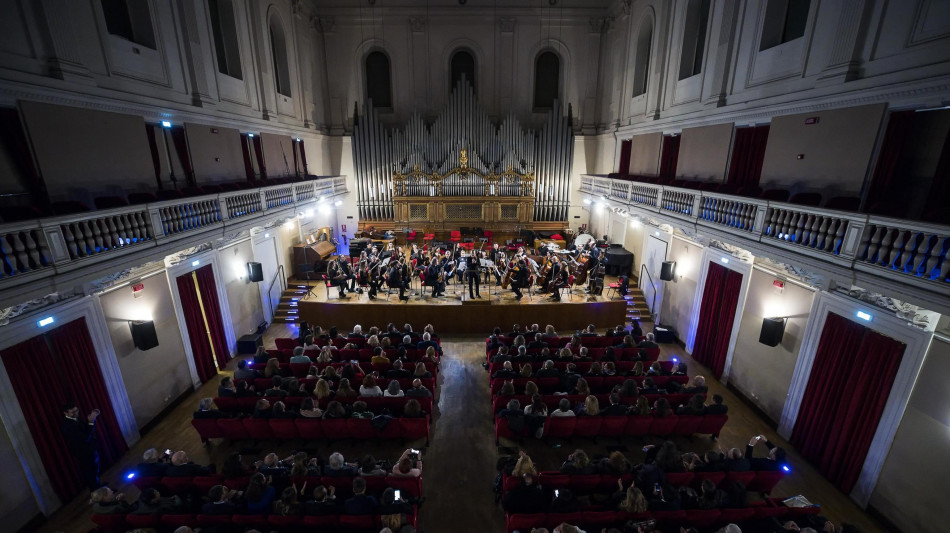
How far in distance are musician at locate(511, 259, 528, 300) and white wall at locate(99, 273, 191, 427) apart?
927cm

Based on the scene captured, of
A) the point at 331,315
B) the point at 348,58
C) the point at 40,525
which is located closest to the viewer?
the point at 40,525

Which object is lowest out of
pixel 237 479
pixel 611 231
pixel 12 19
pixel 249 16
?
pixel 237 479

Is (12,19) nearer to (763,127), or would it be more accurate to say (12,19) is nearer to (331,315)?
(331,315)

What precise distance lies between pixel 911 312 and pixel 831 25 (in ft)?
18.1

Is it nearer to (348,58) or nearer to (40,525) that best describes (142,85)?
(40,525)

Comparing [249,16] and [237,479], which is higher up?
[249,16]

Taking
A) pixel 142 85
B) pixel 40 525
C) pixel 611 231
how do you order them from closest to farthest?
pixel 40 525, pixel 142 85, pixel 611 231

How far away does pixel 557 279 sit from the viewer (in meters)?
12.5

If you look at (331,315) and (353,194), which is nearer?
(331,315)

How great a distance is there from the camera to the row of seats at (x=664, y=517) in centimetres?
501

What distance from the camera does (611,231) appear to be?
1712 cm

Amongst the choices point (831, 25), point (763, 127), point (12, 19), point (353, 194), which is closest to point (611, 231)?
point (763, 127)

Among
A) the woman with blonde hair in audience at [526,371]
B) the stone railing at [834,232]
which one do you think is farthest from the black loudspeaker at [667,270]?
the woman with blonde hair in audience at [526,371]

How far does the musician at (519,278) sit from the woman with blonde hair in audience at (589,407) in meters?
5.85
